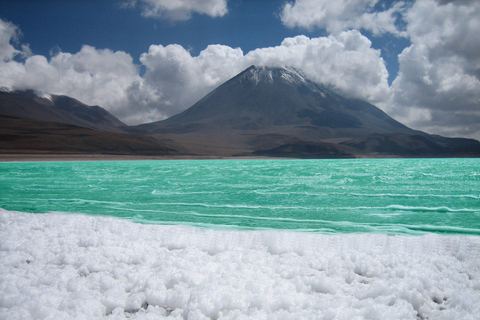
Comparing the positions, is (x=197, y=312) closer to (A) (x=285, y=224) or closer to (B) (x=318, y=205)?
(A) (x=285, y=224)

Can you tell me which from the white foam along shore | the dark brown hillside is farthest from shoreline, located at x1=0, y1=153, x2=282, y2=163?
the white foam along shore

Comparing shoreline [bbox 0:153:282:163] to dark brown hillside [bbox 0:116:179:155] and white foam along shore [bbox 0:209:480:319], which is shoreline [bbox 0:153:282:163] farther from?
white foam along shore [bbox 0:209:480:319]

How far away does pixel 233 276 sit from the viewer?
12.9 ft

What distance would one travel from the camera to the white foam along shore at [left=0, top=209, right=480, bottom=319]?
3.27 meters

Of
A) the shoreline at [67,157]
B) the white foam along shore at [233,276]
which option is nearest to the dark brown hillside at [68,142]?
the shoreline at [67,157]

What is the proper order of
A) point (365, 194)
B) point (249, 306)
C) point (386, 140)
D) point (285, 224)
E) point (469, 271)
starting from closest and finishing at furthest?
point (249, 306) → point (469, 271) → point (285, 224) → point (365, 194) → point (386, 140)

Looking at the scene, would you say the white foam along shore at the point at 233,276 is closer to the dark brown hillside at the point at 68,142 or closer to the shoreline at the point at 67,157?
the shoreline at the point at 67,157

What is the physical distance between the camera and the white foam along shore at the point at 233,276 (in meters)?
3.27

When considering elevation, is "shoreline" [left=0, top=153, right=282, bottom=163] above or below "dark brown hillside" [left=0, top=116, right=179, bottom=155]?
below

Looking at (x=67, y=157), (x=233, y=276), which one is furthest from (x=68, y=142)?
(x=233, y=276)

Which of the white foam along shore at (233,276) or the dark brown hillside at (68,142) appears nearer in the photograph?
the white foam along shore at (233,276)

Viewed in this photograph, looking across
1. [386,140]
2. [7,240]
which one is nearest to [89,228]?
[7,240]

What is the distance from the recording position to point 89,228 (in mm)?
5949

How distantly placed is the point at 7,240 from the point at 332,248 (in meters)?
5.19
